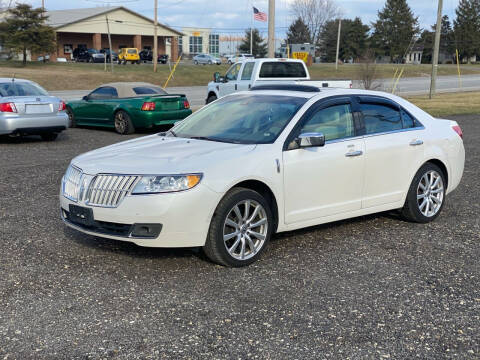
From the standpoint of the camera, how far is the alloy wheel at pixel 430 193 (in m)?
6.93

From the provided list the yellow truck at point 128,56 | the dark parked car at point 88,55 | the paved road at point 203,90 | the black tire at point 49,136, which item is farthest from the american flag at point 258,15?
the dark parked car at point 88,55

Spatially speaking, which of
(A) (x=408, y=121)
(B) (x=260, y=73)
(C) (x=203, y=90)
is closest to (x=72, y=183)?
(A) (x=408, y=121)

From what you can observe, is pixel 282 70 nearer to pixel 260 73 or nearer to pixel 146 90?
pixel 260 73

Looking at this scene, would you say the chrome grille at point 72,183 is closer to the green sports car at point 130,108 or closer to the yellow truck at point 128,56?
the green sports car at point 130,108

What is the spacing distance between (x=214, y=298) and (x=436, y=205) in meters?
3.55

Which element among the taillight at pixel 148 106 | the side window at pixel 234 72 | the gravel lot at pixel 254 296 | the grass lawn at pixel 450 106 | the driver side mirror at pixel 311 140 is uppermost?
the side window at pixel 234 72

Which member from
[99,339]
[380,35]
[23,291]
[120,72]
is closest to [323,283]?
[99,339]

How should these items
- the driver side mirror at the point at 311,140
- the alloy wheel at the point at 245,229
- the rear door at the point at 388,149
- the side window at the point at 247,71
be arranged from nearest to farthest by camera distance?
the alloy wheel at the point at 245,229, the driver side mirror at the point at 311,140, the rear door at the point at 388,149, the side window at the point at 247,71

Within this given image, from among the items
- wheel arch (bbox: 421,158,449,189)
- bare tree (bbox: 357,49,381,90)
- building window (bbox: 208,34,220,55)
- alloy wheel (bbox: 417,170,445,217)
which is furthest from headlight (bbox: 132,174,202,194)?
building window (bbox: 208,34,220,55)

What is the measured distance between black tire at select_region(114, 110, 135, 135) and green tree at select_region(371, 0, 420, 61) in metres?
88.8

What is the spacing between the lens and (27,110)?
13.0 m

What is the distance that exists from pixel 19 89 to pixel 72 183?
28.4 feet

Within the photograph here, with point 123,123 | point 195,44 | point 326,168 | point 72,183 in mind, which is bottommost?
point 123,123

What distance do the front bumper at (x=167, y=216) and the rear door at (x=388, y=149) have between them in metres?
2.06
